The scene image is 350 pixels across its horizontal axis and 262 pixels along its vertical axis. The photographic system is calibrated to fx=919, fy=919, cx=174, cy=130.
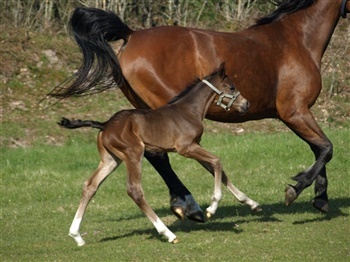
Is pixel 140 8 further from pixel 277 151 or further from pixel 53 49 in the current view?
pixel 277 151

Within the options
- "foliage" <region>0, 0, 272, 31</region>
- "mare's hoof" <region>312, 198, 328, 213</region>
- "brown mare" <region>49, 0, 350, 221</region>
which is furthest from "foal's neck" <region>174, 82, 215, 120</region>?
"foliage" <region>0, 0, 272, 31</region>

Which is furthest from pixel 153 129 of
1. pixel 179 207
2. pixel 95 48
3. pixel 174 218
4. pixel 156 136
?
pixel 174 218

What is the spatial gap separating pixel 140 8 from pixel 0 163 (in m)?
9.23

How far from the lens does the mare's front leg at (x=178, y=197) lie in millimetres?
10012

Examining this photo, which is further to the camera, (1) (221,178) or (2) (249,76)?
(2) (249,76)

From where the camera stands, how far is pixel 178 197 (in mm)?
10164

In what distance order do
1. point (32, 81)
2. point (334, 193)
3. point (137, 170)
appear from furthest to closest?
point (32, 81), point (334, 193), point (137, 170)

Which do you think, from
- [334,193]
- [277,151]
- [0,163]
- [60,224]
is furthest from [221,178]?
[0,163]

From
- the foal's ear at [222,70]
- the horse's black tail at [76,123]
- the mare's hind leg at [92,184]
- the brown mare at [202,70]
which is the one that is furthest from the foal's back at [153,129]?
the brown mare at [202,70]

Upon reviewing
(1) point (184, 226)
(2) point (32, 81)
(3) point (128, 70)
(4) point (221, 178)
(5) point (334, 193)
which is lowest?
(2) point (32, 81)

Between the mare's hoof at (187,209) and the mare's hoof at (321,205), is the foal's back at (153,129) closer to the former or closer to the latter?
the mare's hoof at (187,209)

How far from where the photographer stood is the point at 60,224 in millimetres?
11008

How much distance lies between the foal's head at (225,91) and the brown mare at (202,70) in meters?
0.45

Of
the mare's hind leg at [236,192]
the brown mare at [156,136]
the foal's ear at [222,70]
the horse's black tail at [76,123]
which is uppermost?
the foal's ear at [222,70]
